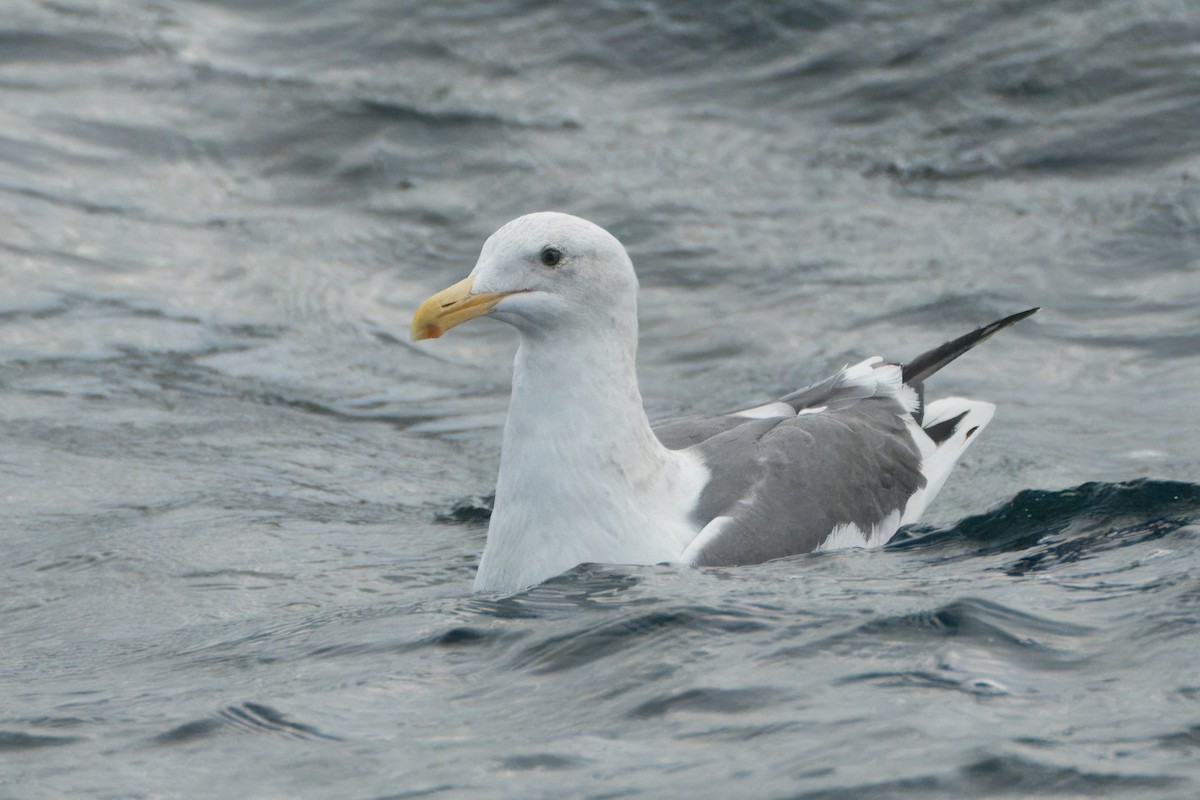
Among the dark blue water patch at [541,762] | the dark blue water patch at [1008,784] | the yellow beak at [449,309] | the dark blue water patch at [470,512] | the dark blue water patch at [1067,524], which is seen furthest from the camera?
the dark blue water patch at [470,512]

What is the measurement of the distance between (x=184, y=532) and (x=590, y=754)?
3.41 metres

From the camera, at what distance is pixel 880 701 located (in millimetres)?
4348

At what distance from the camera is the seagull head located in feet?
18.6

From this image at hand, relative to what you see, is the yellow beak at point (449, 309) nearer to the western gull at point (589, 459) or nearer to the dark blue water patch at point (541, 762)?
the western gull at point (589, 459)

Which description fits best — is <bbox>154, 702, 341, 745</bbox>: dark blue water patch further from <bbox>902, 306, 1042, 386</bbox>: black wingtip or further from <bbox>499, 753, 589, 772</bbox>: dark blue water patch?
<bbox>902, 306, 1042, 386</bbox>: black wingtip

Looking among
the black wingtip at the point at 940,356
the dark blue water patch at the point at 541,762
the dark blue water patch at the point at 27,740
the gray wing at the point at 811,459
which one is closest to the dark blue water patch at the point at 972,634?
the dark blue water patch at the point at 541,762

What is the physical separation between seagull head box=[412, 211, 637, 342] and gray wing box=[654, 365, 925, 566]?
2.82 feet

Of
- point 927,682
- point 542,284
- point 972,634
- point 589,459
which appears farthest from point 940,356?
point 927,682

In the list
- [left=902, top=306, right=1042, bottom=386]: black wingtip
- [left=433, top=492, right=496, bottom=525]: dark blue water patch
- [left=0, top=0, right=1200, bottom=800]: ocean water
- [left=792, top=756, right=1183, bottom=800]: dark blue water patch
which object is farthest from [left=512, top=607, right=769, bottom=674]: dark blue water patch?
[left=902, top=306, right=1042, bottom=386]: black wingtip

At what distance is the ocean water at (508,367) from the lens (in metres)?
4.36

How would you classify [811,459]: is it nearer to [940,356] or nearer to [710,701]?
[940,356]

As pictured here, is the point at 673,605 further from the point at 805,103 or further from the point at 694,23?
the point at 694,23

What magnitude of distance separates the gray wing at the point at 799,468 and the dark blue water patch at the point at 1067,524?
1.01 ft

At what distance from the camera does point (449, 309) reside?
18.4ft
